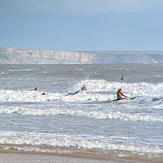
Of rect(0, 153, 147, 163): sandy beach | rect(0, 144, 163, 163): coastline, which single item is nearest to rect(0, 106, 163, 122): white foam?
rect(0, 144, 163, 163): coastline

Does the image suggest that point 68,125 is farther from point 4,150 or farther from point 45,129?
point 4,150

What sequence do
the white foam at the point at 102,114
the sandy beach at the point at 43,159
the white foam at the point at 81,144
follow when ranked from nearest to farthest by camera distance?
the sandy beach at the point at 43,159 < the white foam at the point at 81,144 < the white foam at the point at 102,114

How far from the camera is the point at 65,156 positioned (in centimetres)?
884

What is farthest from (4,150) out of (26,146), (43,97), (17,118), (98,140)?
(43,97)

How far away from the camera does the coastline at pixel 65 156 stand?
27.6ft

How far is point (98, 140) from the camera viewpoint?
10883 mm

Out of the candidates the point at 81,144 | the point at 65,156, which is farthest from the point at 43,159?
the point at 81,144

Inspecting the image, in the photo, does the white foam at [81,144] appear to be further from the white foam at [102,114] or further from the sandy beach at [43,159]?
the white foam at [102,114]

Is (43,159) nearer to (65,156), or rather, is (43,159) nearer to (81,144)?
(65,156)

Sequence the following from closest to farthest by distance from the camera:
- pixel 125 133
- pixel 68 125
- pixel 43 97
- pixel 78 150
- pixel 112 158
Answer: pixel 112 158 < pixel 78 150 < pixel 125 133 < pixel 68 125 < pixel 43 97

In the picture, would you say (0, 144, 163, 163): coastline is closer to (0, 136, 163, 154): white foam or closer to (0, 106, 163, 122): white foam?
(0, 136, 163, 154): white foam

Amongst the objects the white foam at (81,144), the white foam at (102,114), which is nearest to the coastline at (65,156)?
the white foam at (81,144)

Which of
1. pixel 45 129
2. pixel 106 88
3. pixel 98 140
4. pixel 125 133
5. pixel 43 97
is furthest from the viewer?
pixel 106 88

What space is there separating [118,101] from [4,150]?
47.9ft
